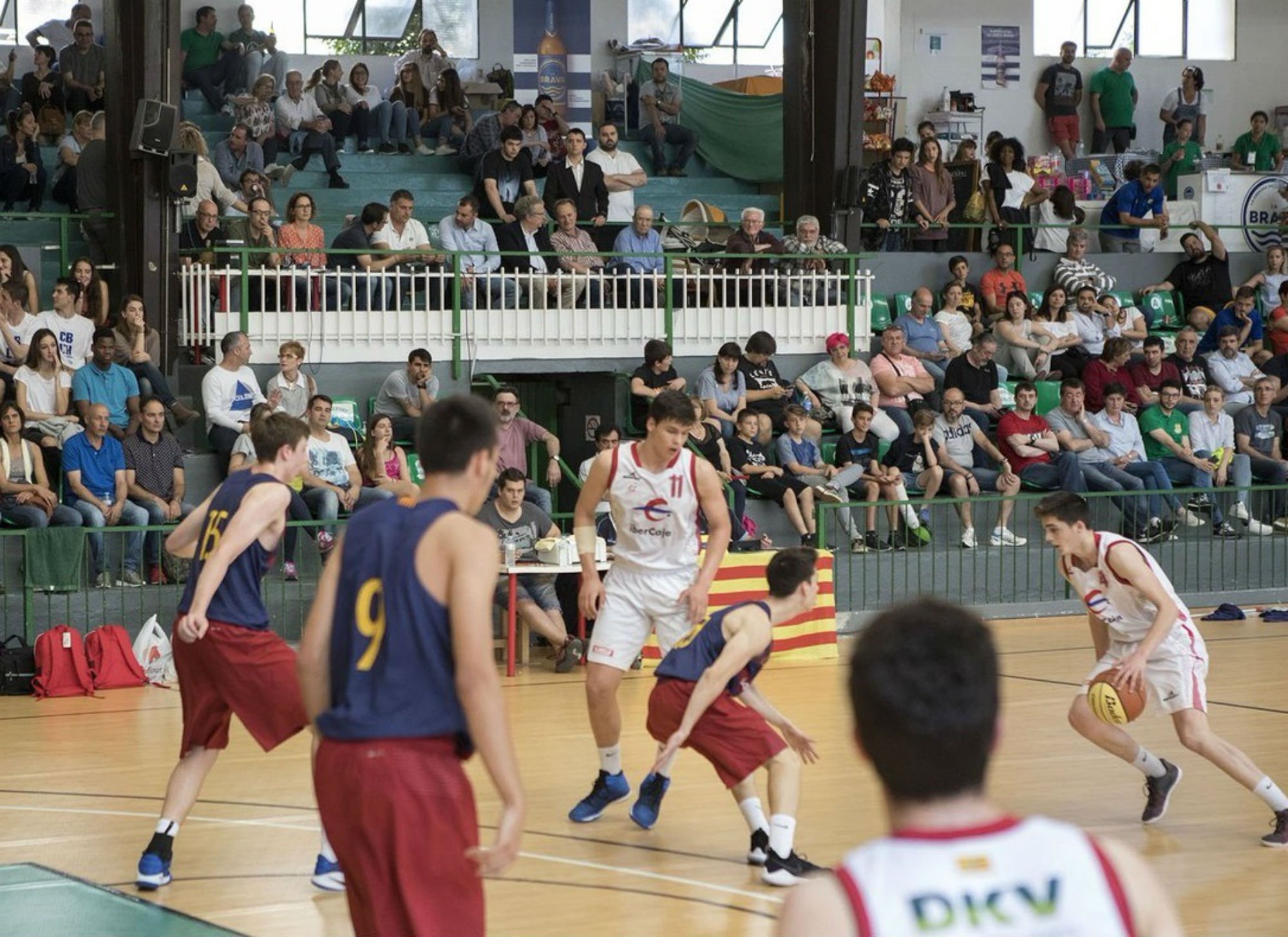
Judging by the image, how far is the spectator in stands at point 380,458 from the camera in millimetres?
14180

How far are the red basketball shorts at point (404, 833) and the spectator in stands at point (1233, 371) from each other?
15407 mm

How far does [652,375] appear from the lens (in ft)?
53.0

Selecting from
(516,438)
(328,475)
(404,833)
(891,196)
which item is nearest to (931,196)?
(891,196)

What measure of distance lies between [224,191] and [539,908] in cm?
1156

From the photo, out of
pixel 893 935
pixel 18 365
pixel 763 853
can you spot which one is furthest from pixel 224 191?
pixel 893 935

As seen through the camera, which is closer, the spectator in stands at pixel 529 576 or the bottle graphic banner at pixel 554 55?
the spectator in stands at pixel 529 576

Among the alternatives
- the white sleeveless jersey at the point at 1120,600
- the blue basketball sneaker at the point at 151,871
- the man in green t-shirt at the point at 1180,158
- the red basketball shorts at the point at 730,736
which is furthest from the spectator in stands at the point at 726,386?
the blue basketball sneaker at the point at 151,871

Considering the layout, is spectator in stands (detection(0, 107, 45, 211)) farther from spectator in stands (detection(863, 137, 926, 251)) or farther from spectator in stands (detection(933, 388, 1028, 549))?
spectator in stands (detection(933, 388, 1028, 549))

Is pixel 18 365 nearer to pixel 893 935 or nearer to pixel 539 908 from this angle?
pixel 539 908

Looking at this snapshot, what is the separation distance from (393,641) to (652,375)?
12.2 metres

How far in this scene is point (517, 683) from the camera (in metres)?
12.5

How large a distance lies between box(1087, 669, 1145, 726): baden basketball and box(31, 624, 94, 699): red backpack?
276 inches

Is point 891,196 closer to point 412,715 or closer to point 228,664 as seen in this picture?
point 228,664

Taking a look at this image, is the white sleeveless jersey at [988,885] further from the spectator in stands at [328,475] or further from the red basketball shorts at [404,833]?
the spectator in stands at [328,475]
